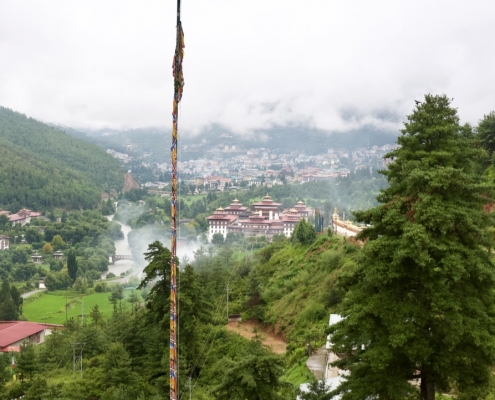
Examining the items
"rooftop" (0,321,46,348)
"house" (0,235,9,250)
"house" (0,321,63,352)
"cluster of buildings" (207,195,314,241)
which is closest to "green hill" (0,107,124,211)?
"house" (0,235,9,250)

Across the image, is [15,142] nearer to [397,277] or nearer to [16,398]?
[16,398]

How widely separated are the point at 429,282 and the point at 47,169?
83.8m

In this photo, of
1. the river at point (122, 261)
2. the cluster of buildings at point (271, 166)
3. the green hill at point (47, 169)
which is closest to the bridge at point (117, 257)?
the river at point (122, 261)

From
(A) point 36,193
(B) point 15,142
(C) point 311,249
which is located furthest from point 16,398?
(B) point 15,142

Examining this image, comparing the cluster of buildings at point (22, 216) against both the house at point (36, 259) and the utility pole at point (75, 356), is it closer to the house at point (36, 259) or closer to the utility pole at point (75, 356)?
the house at point (36, 259)

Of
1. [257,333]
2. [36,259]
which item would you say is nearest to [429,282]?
[257,333]

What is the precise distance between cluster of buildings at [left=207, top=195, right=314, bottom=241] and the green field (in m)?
10.1

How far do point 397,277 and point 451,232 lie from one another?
2.61 ft

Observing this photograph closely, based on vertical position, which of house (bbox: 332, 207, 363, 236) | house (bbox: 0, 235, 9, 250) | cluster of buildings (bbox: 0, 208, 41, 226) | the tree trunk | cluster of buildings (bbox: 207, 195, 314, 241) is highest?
house (bbox: 332, 207, 363, 236)

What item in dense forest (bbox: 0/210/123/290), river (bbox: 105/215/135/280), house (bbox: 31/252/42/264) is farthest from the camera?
house (bbox: 31/252/42/264)

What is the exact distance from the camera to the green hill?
71.1 meters

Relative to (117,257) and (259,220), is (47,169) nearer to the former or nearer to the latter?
(117,257)

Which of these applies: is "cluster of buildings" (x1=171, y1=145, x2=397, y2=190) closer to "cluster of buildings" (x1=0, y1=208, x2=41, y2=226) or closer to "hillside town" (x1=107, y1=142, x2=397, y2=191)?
"hillside town" (x1=107, y1=142, x2=397, y2=191)

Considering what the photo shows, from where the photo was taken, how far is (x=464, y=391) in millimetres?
5090
